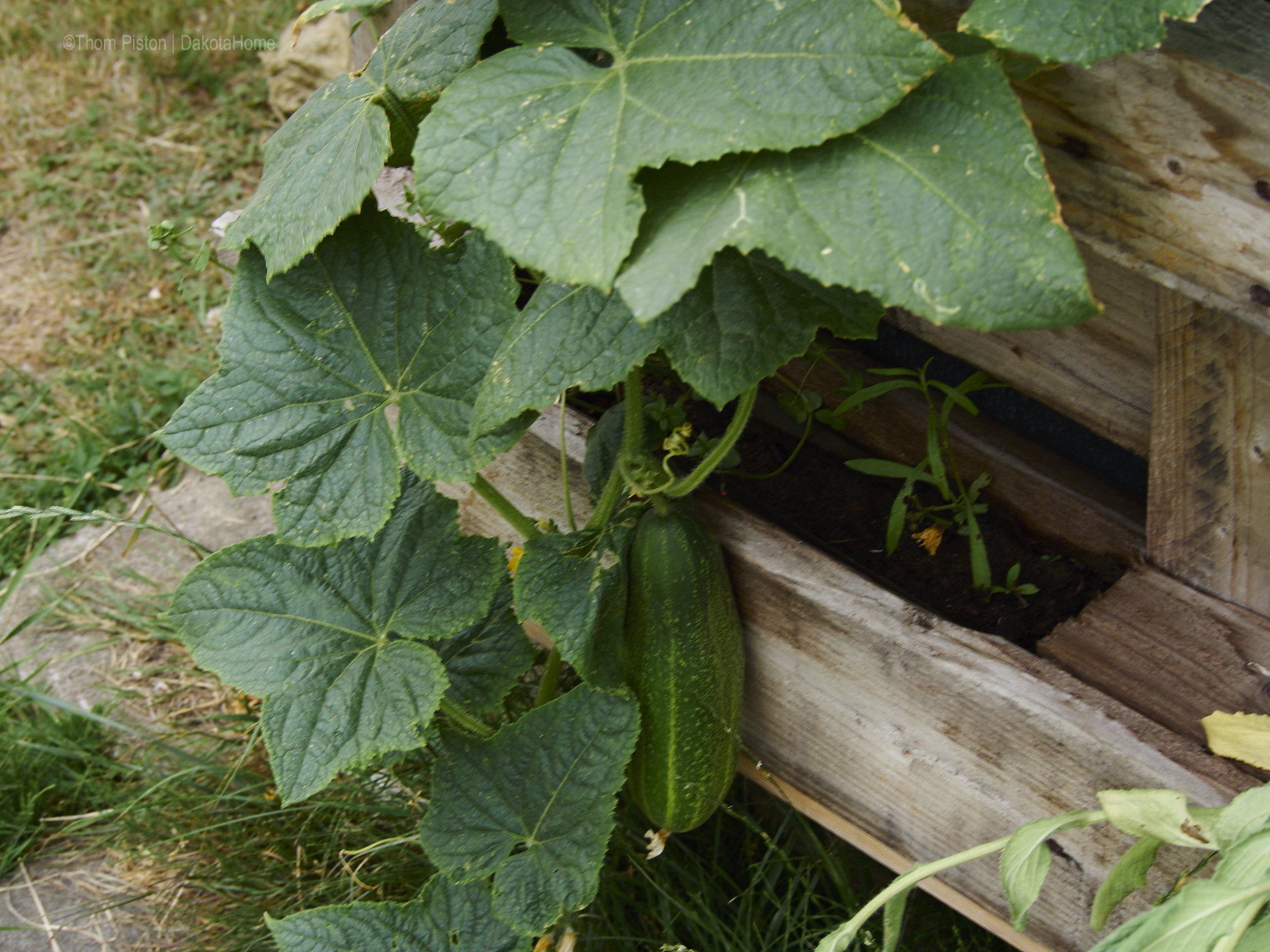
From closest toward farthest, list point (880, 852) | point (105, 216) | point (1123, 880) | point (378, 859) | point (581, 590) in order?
→ 1. point (1123, 880)
2. point (581, 590)
3. point (880, 852)
4. point (378, 859)
5. point (105, 216)

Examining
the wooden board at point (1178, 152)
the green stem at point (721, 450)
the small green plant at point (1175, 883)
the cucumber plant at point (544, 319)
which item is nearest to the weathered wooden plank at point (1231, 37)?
the wooden board at point (1178, 152)

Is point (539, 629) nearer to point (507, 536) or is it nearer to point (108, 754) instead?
point (507, 536)

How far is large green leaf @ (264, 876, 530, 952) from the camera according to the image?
133 cm

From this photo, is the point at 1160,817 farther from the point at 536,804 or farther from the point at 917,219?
the point at 536,804

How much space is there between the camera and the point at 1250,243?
3.05 feet

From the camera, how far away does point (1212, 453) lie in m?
1.19

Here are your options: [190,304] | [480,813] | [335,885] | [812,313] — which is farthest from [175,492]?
[812,313]

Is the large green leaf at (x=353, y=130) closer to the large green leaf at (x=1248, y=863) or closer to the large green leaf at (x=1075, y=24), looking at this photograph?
the large green leaf at (x=1075, y=24)

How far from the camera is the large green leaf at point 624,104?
2.92 ft

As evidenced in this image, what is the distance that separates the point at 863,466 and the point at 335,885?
1066 millimetres

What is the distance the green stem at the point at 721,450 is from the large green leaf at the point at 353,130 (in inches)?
18.1

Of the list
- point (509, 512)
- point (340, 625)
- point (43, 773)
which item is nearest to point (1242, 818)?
point (509, 512)

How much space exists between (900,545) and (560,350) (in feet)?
2.29

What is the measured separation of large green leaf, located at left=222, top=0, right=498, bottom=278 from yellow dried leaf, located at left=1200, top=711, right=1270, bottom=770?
Result: 1.03 metres
